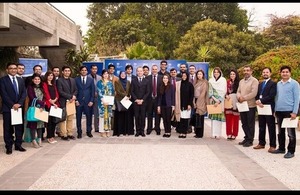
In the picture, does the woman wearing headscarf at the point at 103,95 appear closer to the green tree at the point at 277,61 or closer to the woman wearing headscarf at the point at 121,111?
the woman wearing headscarf at the point at 121,111

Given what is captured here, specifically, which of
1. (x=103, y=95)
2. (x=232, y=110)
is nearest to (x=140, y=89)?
(x=103, y=95)

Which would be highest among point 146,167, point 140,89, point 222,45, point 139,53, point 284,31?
point 284,31

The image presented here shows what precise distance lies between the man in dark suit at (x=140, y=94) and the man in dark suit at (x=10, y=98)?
2.64 meters

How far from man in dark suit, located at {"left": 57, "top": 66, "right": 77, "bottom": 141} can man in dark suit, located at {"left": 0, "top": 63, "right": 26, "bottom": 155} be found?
1123 millimetres

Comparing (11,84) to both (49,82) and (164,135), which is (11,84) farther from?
(164,135)

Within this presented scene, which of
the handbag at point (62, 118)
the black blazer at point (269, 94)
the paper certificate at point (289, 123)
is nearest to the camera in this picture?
the paper certificate at point (289, 123)

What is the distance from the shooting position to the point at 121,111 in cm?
859

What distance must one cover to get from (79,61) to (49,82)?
9.50 metres

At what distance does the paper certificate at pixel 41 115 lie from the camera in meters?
6.90

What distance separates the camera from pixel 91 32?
40.6 meters

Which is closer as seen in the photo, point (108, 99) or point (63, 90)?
point (63, 90)

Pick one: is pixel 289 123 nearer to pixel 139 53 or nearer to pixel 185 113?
pixel 185 113

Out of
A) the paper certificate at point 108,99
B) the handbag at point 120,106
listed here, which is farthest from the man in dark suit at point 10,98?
the handbag at point 120,106

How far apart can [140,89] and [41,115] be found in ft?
8.02
